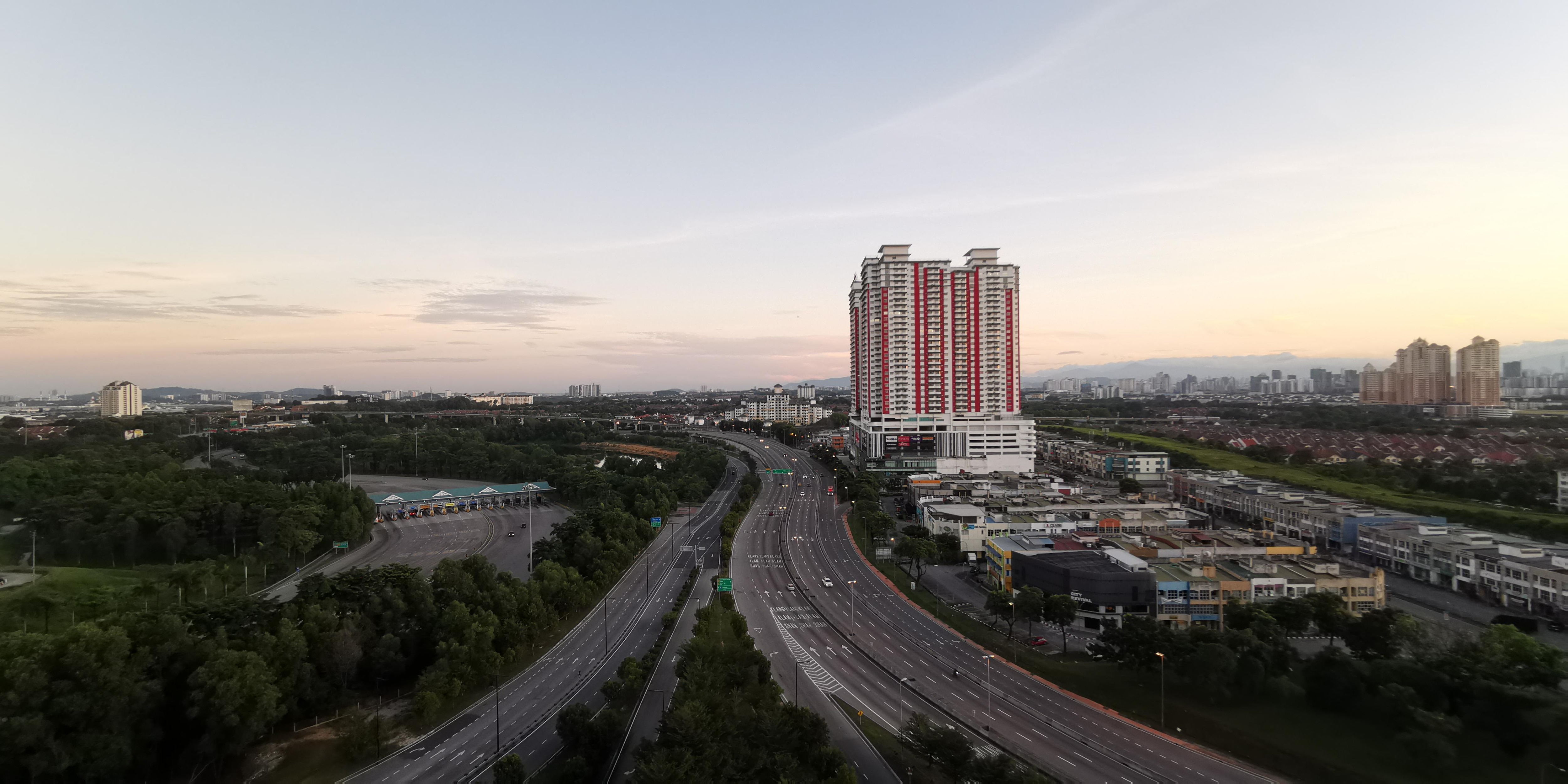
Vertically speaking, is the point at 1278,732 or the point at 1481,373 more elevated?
the point at 1481,373

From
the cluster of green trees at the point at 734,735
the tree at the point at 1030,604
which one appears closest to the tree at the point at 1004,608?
the tree at the point at 1030,604

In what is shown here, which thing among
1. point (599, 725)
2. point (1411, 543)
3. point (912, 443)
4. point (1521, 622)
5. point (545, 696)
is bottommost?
point (545, 696)

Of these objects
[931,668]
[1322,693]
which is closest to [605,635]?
[931,668]

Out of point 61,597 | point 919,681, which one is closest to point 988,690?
point 919,681

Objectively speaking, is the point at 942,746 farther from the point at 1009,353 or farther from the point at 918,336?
the point at 1009,353

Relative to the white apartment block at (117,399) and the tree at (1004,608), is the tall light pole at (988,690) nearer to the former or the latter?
the tree at (1004,608)

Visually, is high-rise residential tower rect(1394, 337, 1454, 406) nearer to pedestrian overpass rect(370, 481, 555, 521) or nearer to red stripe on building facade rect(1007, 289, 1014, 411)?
red stripe on building facade rect(1007, 289, 1014, 411)

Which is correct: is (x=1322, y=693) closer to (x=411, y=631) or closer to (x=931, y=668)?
(x=931, y=668)
